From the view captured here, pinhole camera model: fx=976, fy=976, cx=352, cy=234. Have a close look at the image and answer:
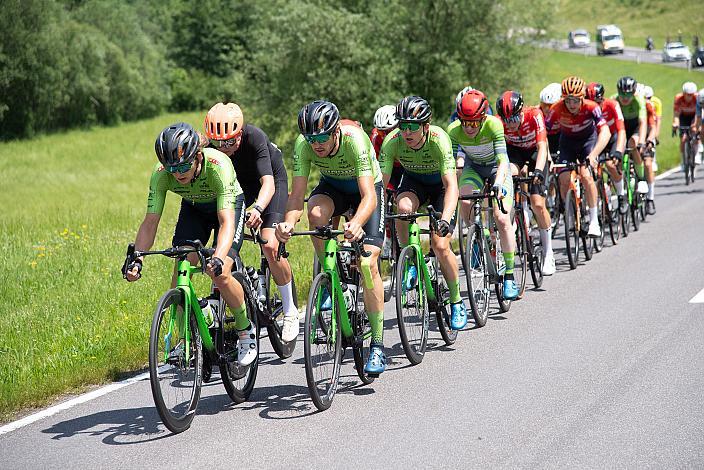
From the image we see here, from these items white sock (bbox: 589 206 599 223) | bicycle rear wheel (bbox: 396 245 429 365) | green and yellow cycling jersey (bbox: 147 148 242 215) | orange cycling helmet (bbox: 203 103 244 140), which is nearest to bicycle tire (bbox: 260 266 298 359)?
bicycle rear wheel (bbox: 396 245 429 365)

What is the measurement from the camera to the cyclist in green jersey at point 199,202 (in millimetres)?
6426

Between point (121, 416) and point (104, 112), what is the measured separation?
6483 cm

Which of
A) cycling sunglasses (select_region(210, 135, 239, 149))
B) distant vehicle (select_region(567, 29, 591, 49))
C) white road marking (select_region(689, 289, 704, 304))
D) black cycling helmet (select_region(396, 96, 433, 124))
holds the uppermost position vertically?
distant vehicle (select_region(567, 29, 591, 49))

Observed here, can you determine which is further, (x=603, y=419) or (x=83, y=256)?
(x=83, y=256)

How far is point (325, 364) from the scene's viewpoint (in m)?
6.91

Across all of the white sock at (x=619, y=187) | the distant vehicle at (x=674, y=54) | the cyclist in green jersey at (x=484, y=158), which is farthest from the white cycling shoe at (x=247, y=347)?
the distant vehicle at (x=674, y=54)

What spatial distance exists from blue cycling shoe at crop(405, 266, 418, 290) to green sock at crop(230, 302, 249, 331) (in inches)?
59.1

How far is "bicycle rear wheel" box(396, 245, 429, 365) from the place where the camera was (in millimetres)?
7688

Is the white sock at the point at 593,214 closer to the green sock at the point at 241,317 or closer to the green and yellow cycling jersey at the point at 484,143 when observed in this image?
Answer: the green and yellow cycling jersey at the point at 484,143

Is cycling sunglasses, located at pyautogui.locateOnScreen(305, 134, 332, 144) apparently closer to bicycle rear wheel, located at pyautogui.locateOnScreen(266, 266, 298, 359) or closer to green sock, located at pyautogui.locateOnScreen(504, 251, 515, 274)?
bicycle rear wheel, located at pyautogui.locateOnScreen(266, 266, 298, 359)

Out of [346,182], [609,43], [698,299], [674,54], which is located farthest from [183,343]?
[609,43]

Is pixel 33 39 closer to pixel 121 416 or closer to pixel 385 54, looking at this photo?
pixel 385 54

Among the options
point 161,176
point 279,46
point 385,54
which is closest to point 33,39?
point 279,46

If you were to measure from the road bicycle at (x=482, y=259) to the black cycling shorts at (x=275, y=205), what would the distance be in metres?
1.70
